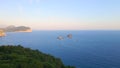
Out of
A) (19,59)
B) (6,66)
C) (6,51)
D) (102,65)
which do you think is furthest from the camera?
(102,65)

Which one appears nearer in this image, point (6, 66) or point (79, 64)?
point (6, 66)

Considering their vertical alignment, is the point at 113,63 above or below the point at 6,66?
below

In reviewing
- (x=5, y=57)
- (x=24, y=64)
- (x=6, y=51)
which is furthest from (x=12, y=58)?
(x=6, y=51)

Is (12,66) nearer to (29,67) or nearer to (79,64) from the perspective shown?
(29,67)

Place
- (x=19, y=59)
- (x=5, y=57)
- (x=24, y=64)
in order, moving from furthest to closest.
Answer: (x=5, y=57), (x=19, y=59), (x=24, y=64)

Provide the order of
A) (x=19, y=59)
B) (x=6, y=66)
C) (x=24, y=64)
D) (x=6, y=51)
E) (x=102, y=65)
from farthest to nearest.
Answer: (x=102, y=65) < (x=6, y=51) < (x=19, y=59) < (x=24, y=64) < (x=6, y=66)

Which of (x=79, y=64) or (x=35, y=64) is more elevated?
(x=35, y=64)

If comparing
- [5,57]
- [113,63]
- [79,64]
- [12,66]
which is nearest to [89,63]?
[79,64]

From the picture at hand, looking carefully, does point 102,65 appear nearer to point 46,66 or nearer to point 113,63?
point 113,63

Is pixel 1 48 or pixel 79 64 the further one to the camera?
pixel 79 64
